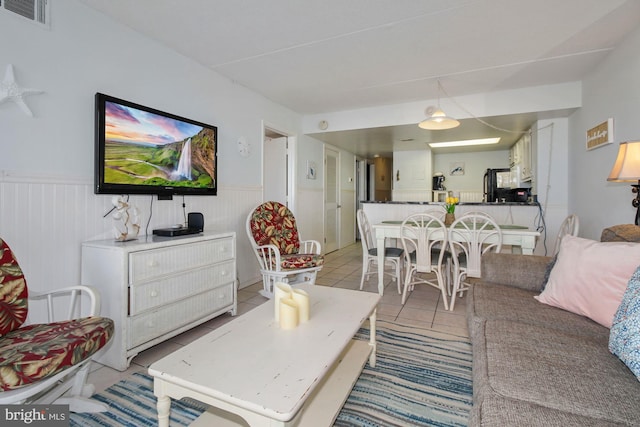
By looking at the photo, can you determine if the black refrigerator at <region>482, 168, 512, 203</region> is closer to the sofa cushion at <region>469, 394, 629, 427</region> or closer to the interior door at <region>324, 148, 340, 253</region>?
the interior door at <region>324, 148, 340, 253</region>

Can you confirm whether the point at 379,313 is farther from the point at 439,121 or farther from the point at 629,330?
the point at 439,121

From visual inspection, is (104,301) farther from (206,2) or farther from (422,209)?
(422,209)

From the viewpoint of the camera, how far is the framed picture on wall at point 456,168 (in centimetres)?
710

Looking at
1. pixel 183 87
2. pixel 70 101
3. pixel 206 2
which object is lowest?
pixel 70 101

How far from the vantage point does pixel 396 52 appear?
2781mm

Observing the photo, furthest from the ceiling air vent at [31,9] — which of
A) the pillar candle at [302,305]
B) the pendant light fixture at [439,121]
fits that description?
the pendant light fixture at [439,121]

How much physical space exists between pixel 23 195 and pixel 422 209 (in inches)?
164

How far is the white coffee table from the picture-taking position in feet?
3.12

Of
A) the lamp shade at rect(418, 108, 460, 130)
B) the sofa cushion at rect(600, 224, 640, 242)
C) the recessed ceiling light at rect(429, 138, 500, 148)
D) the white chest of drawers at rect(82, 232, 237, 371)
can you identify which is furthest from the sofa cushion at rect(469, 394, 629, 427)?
the recessed ceiling light at rect(429, 138, 500, 148)

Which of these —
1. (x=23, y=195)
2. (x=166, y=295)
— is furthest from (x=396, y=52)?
(x=23, y=195)

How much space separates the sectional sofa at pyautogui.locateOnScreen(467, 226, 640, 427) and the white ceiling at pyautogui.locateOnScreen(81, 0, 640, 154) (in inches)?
66.6

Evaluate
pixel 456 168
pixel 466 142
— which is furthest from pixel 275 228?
pixel 456 168

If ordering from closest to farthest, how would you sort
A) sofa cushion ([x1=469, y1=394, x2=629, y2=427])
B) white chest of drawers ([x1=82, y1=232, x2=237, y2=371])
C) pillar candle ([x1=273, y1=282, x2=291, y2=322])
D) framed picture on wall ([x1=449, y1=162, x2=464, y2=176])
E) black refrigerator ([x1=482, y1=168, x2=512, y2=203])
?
sofa cushion ([x1=469, y1=394, x2=629, y2=427])
pillar candle ([x1=273, y1=282, x2=291, y2=322])
white chest of drawers ([x1=82, y1=232, x2=237, y2=371])
black refrigerator ([x1=482, y1=168, x2=512, y2=203])
framed picture on wall ([x1=449, y1=162, x2=464, y2=176])

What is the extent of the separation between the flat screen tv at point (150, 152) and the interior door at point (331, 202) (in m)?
2.89
